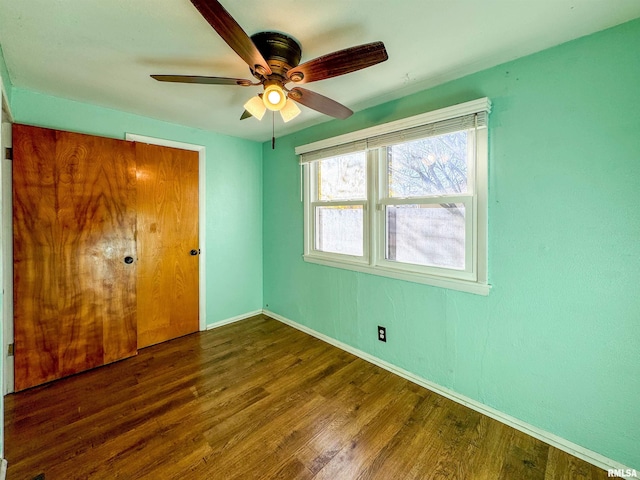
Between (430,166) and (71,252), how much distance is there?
3.00 meters

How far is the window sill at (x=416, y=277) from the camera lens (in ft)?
5.98

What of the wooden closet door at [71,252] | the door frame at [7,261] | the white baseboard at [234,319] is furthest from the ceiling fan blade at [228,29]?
the white baseboard at [234,319]

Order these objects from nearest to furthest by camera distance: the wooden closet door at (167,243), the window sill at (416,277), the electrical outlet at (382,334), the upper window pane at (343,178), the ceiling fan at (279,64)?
the ceiling fan at (279,64) → the window sill at (416,277) → the electrical outlet at (382,334) → the upper window pane at (343,178) → the wooden closet door at (167,243)

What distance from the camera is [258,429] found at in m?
1.67

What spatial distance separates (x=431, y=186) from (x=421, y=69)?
80 cm

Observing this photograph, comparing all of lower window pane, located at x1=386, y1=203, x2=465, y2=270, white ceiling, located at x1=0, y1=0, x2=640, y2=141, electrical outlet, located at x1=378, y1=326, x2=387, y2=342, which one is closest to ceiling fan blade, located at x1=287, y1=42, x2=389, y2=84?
white ceiling, located at x1=0, y1=0, x2=640, y2=141

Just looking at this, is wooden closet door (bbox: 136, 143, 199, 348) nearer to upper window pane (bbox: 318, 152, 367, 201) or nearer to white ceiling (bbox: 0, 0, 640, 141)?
white ceiling (bbox: 0, 0, 640, 141)

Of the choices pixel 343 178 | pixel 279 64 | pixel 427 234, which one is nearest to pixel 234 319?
pixel 343 178

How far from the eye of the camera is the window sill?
1823 millimetres

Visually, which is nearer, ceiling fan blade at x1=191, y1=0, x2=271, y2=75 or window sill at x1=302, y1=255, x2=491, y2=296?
ceiling fan blade at x1=191, y1=0, x2=271, y2=75

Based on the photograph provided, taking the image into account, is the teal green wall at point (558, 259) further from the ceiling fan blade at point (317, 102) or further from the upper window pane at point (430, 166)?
the ceiling fan blade at point (317, 102)

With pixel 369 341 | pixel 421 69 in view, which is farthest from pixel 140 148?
pixel 369 341

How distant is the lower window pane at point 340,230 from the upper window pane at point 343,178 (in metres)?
0.13

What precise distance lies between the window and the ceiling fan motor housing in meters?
1.00
